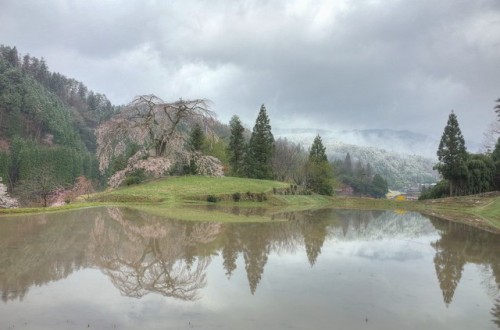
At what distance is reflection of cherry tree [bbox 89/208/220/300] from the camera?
9.65 meters

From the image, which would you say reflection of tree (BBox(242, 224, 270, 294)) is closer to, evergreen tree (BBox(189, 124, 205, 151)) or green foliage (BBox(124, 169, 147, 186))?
green foliage (BBox(124, 169, 147, 186))

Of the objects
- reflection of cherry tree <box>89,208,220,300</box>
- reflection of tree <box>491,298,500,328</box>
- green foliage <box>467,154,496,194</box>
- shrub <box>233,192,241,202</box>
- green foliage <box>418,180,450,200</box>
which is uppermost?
green foliage <box>467,154,496,194</box>

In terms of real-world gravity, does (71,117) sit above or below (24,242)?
above

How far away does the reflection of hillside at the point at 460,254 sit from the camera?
11.2 metres

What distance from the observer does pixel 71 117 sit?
15575 centimetres

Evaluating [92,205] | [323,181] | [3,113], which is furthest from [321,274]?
[3,113]

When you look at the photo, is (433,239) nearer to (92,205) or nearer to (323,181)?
(92,205)

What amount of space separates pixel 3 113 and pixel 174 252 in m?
126

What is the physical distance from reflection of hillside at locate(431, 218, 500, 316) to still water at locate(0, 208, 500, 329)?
0.06 meters

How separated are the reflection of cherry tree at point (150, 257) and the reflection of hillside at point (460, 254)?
6.31m

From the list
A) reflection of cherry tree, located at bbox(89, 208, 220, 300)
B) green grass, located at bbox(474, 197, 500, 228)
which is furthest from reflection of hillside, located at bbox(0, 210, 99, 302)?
green grass, located at bbox(474, 197, 500, 228)

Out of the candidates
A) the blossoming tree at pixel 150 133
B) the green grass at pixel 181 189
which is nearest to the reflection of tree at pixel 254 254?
the green grass at pixel 181 189

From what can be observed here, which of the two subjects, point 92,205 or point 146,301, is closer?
point 146,301

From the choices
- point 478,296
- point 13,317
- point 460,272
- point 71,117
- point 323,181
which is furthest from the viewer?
point 71,117
